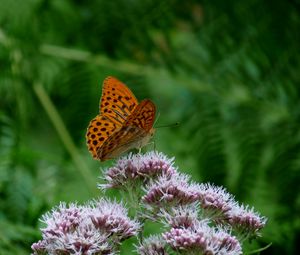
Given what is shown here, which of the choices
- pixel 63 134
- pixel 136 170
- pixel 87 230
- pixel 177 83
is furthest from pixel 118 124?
pixel 177 83

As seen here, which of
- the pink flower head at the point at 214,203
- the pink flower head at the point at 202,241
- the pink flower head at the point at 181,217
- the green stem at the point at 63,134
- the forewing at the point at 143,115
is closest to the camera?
the pink flower head at the point at 202,241

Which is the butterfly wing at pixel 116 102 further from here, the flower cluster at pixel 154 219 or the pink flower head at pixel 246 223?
the pink flower head at pixel 246 223

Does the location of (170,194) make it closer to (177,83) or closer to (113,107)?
(113,107)

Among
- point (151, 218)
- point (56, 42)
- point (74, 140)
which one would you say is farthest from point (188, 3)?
point (151, 218)

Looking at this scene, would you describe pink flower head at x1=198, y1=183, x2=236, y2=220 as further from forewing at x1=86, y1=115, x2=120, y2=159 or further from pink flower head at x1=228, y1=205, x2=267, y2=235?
forewing at x1=86, y1=115, x2=120, y2=159

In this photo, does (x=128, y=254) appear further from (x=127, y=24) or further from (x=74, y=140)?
(x=127, y=24)

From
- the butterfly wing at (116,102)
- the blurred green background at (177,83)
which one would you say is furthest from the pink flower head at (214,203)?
the blurred green background at (177,83)

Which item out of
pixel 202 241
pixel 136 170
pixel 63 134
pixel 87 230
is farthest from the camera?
pixel 63 134
